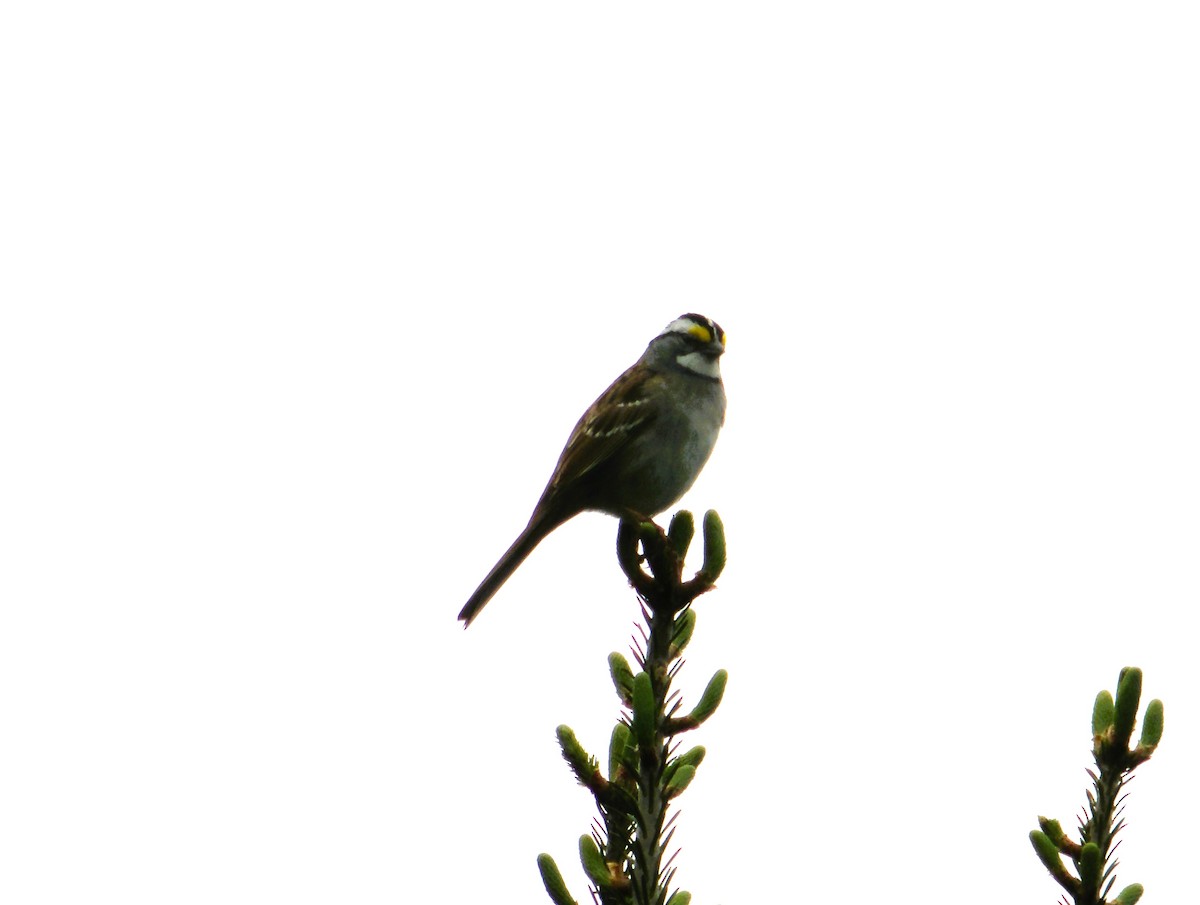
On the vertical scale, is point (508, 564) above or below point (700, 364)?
below

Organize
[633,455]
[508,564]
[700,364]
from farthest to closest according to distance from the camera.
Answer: [700,364] < [633,455] < [508,564]

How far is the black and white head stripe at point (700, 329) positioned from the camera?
8.65 metres

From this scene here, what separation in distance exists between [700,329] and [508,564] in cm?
217

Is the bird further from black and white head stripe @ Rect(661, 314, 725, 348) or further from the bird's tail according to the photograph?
black and white head stripe @ Rect(661, 314, 725, 348)

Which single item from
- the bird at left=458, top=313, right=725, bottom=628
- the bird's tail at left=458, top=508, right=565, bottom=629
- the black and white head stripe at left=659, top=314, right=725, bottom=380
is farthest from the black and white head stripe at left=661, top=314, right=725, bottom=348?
the bird's tail at left=458, top=508, right=565, bottom=629

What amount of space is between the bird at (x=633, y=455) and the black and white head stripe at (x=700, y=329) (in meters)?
0.40

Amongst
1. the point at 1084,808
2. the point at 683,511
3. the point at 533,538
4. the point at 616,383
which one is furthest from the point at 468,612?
the point at 1084,808

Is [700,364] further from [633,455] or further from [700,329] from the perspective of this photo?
[633,455]

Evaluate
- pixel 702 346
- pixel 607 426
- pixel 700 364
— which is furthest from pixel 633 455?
pixel 702 346

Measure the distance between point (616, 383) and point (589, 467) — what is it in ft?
3.13

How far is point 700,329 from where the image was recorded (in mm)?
8688

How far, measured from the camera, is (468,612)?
7422mm

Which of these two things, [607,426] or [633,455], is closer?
[633,455]

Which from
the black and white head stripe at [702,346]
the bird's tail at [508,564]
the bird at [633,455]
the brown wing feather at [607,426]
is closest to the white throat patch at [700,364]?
the black and white head stripe at [702,346]
